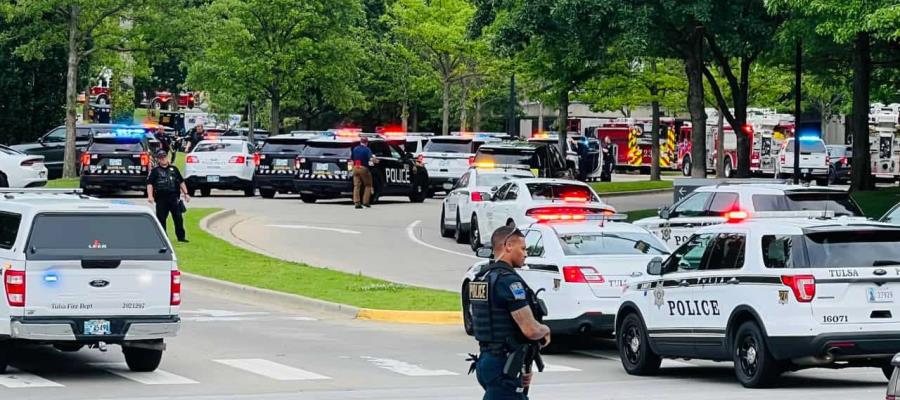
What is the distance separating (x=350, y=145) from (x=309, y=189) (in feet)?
5.04

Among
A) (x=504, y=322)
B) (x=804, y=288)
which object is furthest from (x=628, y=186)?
(x=504, y=322)

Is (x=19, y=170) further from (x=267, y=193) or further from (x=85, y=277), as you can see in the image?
(x=85, y=277)

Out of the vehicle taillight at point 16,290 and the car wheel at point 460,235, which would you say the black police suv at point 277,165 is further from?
the vehicle taillight at point 16,290

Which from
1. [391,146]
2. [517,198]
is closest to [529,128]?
[391,146]

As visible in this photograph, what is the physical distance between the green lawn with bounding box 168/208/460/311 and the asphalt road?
6.34ft

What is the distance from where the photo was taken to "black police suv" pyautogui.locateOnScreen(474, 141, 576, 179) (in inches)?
1639

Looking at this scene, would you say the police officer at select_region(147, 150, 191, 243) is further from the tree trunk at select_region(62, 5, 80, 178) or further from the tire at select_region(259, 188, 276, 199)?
the tree trunk at select_region(62, 5, 80, 178)

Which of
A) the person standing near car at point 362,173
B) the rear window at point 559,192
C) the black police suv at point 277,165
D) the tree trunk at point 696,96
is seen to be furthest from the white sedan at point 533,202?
the black police suv at point 277,165

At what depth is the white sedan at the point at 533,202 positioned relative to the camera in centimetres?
2953

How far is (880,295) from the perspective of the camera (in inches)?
585

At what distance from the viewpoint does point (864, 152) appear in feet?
138

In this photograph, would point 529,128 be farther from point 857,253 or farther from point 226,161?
point 857,253

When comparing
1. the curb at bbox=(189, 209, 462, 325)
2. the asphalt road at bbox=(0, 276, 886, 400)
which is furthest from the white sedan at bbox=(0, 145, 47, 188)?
the asphalt road at bbox=(0, 276, 886, 400)

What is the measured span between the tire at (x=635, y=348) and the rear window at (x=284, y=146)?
29.6 metres
